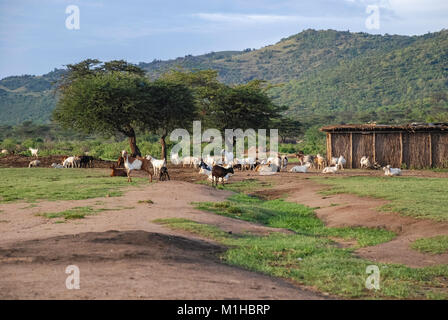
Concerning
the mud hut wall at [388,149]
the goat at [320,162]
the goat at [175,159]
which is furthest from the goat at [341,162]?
the goat at [175,159]

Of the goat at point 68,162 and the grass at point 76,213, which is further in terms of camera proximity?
the goat at point 68,162

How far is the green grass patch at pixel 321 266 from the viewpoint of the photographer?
689cm

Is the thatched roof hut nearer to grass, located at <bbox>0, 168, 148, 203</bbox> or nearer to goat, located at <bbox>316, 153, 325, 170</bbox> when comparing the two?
goat, located at <bbox>316, 153, 325, 170</bbox>

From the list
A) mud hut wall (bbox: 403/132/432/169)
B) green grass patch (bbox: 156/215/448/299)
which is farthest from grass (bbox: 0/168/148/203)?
mud hut wall (bbox: 403/132/432/169)

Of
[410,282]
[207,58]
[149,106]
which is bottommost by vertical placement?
[410,282]

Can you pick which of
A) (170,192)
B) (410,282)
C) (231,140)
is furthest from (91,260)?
(231,140)

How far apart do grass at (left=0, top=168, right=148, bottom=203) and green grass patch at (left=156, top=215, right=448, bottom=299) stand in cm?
606

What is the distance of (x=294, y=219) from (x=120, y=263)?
7190 mm

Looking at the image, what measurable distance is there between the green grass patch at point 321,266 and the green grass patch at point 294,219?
3.35 ft

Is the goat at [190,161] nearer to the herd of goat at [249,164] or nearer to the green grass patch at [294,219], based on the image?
the herd of goat at [249,164]

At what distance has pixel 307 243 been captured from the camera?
991 cm

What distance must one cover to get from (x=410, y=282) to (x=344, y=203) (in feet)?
24.8

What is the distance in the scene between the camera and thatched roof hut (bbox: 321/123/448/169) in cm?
2858
